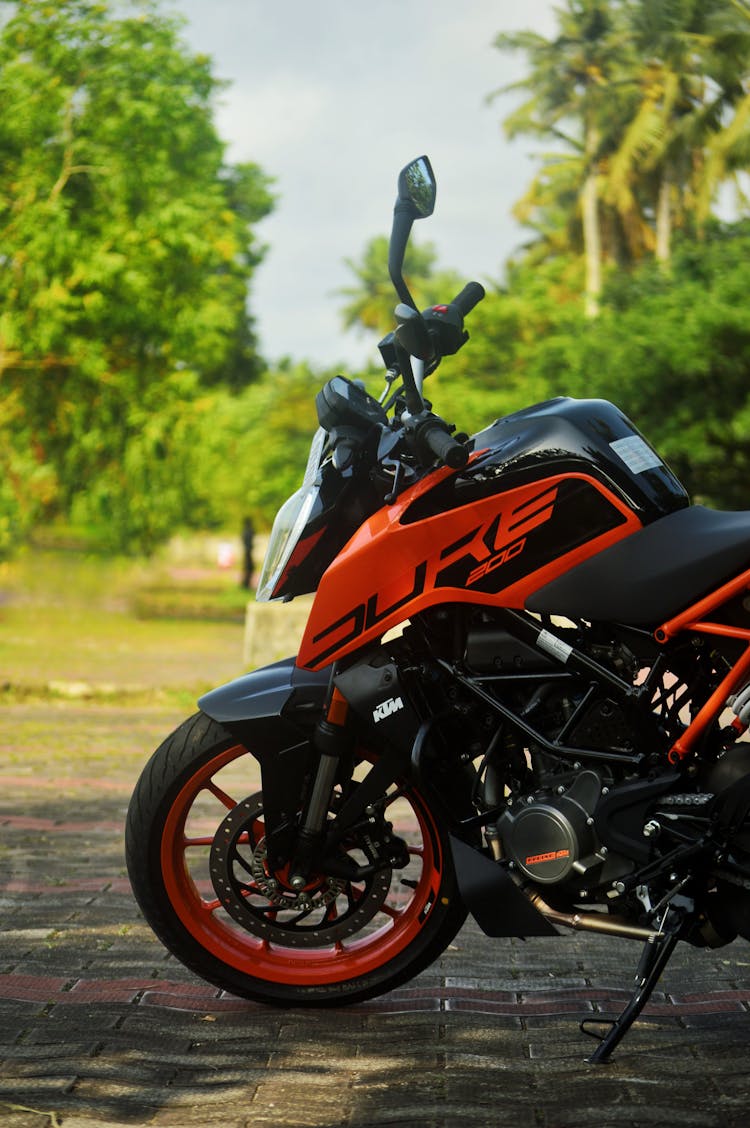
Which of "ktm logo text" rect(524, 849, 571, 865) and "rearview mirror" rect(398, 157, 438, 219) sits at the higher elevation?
"rearview mirror" rect(398, 157, 438, 219)

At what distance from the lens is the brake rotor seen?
12.6 ft

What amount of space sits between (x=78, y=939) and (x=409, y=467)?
1.90 meters

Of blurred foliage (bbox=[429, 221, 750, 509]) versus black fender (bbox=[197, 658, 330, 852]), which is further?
blurred foliage (bbox=[429, 221, 750, 509])

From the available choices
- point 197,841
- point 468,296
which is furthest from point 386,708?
point 468,296

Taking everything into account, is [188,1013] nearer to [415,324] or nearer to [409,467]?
[409,467]

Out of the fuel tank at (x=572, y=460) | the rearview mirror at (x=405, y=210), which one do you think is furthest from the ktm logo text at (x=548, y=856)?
the rearview mirror at (x=405, y=210)

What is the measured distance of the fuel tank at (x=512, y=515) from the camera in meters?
3.43

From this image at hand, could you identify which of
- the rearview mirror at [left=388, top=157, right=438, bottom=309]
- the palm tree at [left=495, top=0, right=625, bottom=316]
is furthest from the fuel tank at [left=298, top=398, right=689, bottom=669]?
the palm tree at [left=495, top=0, right=625, bottom=316]

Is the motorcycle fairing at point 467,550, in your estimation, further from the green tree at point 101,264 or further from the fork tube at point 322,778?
the green tree at point 101,264

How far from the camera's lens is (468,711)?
3594 mm

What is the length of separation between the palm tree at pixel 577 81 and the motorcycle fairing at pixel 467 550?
48.6 metres

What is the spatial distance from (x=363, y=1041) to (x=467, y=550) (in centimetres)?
123

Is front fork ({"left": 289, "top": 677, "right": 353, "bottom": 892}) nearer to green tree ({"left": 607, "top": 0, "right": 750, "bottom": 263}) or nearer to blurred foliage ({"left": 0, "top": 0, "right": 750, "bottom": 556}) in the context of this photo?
blurred foliage ({"left": 0, "top": 0, "right": 750, "bottom": 556})

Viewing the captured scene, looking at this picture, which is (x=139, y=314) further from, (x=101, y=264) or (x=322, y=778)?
(x=322, y=778)
